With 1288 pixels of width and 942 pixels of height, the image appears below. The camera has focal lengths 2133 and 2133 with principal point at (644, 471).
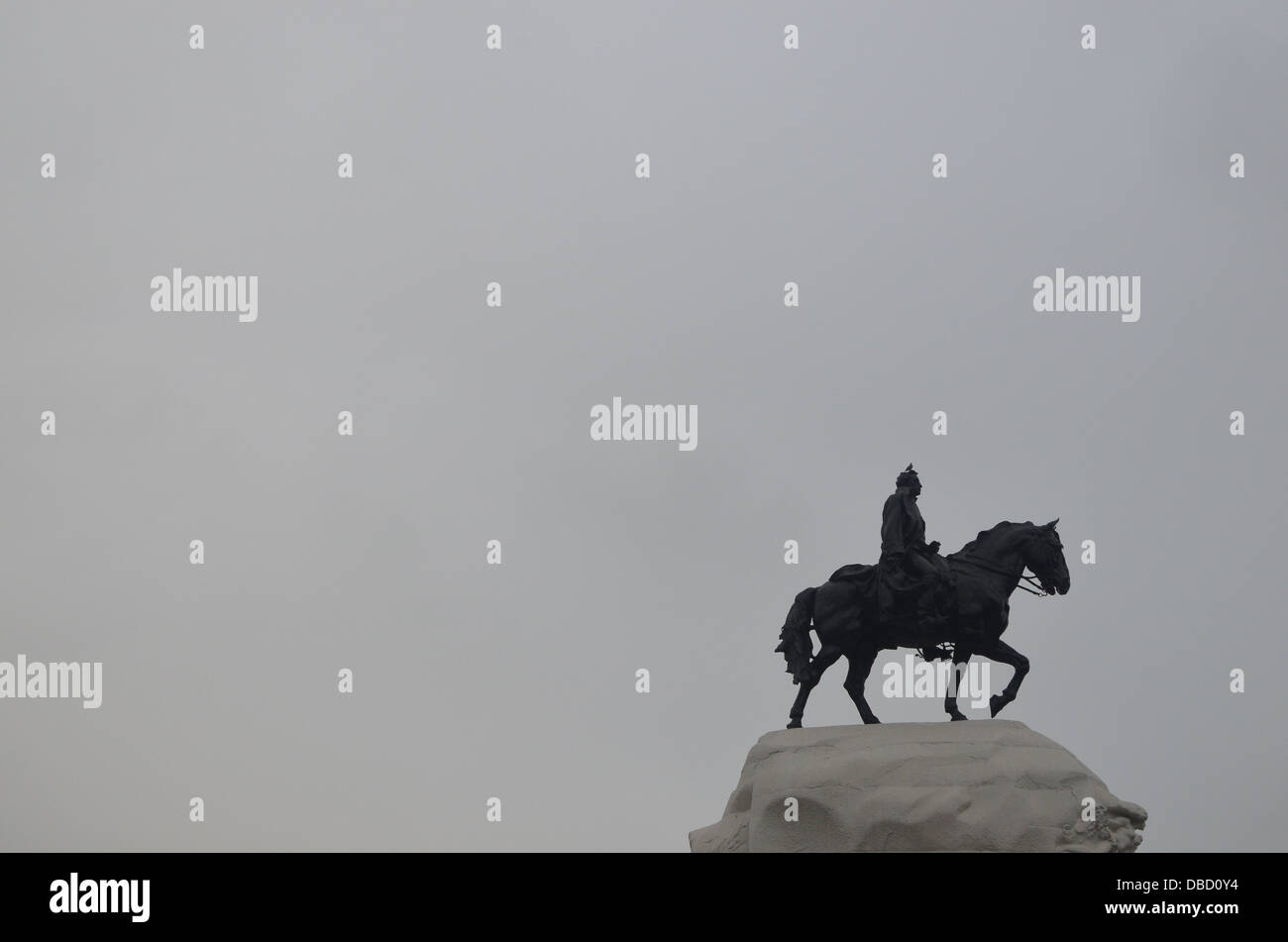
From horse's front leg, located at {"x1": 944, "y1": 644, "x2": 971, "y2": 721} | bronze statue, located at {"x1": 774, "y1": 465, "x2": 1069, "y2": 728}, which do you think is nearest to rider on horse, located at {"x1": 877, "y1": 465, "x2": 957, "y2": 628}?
bronze statue, located at {"x1": 774, "y1": 465, "x2": 1069, "y2": 728}

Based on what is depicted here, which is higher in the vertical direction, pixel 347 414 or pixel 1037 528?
pixel 347 414

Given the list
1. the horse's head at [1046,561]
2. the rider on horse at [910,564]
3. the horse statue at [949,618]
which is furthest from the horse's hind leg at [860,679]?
the horse's head at [1046,561]

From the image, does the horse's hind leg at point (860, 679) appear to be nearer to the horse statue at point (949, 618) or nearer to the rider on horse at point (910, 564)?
the horse statue at point (949, 618)

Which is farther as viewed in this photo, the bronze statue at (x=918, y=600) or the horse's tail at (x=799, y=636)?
the horse's tail at (x=799, y=636)

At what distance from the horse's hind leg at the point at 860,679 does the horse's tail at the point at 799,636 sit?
1.67 feet

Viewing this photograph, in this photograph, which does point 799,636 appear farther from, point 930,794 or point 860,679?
point 930,794

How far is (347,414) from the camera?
30.3m

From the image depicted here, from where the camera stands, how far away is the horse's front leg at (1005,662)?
80.6 ft

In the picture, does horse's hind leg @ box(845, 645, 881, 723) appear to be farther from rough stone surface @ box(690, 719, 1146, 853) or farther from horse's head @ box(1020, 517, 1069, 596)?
horse's head @ box(1020, 517, 1069, 596)

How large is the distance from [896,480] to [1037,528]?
1734mm

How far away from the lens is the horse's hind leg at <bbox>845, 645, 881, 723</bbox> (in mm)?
25000

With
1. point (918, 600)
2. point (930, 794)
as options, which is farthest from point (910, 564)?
point (930, 794)
